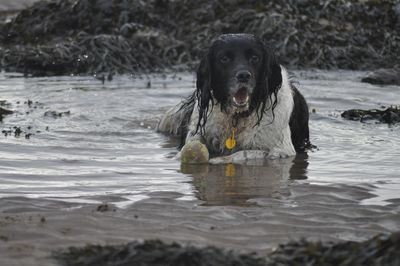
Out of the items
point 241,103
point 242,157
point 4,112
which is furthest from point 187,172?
point 4,112

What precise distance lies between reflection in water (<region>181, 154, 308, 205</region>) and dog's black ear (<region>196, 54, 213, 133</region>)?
0.71m

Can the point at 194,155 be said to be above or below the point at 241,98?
below

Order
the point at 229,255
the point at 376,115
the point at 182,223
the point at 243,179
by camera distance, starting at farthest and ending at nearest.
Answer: the point at 376,115 < the point at 243,179 < the point at 182,223 < the point at 229,255

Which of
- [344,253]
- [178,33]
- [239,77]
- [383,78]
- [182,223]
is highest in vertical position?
[178,33]

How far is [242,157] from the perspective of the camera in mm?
8562

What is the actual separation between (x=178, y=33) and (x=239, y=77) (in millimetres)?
9534

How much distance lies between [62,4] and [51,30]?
904 millimetres

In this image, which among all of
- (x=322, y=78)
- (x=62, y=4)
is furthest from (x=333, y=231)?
(x=62, y=4)

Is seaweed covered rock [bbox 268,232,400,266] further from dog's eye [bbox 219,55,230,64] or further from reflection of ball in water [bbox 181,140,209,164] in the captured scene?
dog's eye [bbox 219,55,230,64]

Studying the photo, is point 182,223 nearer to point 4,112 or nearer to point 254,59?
point 254,59

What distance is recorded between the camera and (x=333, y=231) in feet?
18.4

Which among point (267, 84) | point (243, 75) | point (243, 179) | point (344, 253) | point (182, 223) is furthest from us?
point (267, 84)

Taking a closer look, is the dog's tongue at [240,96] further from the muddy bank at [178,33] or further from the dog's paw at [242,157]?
the muddy bank at [178,33]

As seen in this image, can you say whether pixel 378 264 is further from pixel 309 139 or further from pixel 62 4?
pixel 62 4
